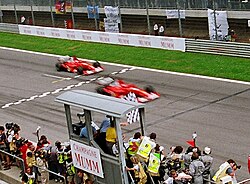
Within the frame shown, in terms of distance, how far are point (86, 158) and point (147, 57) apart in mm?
19678

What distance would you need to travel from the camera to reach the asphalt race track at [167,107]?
2048cm

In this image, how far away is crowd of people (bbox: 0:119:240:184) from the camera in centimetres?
1384

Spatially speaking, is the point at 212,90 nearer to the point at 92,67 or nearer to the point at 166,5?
the point at 92,67

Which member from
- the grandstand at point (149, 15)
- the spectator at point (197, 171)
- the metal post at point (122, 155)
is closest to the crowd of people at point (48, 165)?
the metal post at point (122, 155)

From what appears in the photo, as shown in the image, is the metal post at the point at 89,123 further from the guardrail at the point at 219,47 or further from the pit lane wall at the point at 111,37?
the pit lane wall at the point at 111,37

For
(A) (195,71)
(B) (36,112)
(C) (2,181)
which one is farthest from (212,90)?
(C) (2,181)

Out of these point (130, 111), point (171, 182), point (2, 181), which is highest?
point (130, 111)

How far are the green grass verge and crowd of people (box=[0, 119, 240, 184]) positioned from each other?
43.8ft

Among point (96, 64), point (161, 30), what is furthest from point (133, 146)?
point (161, 30)

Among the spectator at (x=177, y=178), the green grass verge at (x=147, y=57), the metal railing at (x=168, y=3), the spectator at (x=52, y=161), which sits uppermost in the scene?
the metal railing at (x=168, y=3)

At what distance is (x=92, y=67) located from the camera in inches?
1265

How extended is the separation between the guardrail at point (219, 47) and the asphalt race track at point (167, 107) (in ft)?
12.9

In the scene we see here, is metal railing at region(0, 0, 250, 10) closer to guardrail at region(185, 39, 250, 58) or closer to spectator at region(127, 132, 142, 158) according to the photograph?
guardrail at region(185, 39, 250, 58)

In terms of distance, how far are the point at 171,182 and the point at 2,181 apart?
262 inches
